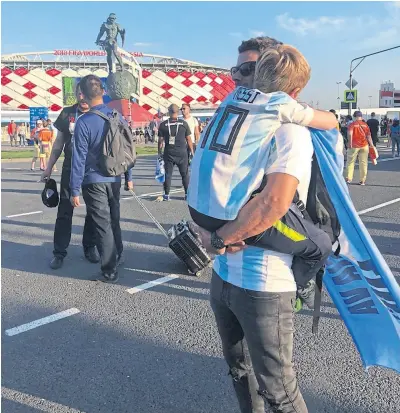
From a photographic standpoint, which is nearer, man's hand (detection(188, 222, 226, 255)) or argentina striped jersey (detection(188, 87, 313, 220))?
argentina striped jersey (detection(188, 87, 313, 220))

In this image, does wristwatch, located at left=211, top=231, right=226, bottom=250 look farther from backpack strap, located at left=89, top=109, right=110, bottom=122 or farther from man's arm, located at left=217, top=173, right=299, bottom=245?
backpack strap, located at left=89, top=109, right=110, bottom=122

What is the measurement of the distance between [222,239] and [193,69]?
62258 mm

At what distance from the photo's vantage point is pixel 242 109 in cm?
148

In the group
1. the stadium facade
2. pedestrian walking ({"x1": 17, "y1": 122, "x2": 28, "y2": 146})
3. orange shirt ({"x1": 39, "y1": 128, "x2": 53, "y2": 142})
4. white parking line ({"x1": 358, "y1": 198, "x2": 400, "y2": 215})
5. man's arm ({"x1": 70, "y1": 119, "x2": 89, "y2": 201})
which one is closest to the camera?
man's arm ({"x1": 70, "y1": 119, "x2": 89, "y2": 201})

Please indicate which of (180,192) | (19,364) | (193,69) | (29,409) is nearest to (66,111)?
(19,364)

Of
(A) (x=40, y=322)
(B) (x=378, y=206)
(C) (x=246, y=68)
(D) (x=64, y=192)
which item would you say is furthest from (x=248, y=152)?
(B) (x=378, y=206)

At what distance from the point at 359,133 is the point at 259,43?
894 cm

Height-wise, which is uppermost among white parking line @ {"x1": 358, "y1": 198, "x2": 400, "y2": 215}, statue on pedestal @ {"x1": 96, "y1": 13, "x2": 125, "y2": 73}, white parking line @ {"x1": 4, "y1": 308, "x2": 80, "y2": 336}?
statue on pedestal @ {"x1": 96, "y1": 13, "x2": 125, "y2": 73}

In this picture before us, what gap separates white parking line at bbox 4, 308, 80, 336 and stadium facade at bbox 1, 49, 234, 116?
41.7 m

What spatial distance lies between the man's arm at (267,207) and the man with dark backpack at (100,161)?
2.70 metres

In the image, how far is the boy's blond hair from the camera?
1.50 meters

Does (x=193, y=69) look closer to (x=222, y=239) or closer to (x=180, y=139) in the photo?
(x=180, y=139)

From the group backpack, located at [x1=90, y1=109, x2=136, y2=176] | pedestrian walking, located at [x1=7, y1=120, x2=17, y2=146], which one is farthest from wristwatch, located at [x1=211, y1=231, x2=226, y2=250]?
pedestrian walking, located at [x1=7, y1=120, x2=17, y2=146]

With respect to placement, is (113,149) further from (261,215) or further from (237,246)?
(261,215)
